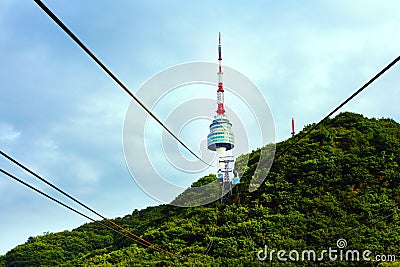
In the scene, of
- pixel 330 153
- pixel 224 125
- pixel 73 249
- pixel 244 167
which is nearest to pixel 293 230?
pixel 330 153

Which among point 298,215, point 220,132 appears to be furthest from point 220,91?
point 298,215

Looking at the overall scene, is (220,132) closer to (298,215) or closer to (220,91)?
(220,91)

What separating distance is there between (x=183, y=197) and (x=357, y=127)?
14.2 m

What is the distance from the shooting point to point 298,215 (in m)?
30.2

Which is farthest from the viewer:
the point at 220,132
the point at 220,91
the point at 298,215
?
the point at 220,132

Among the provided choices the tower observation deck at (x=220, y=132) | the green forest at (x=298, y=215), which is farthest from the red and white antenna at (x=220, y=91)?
the green forest at (x=298, y=215)

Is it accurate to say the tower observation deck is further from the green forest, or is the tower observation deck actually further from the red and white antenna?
the green forest

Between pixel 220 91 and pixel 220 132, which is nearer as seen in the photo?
pixel 220 91

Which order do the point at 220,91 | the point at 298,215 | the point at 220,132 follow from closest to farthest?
the point at 298,215
the point at 220,91
the point at 220,132

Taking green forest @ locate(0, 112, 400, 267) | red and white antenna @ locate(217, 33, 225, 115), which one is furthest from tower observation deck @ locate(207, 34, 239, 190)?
green forest @ locate(0, 112, 400, 267)

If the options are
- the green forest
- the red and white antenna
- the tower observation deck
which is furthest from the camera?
the tower observation deck

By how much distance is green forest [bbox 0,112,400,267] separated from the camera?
2644cm

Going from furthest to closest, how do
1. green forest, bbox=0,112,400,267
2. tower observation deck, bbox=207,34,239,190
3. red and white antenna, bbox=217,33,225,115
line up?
tower observation deck, bbox=207,34,239,190 < red and white antenna, bbox=217,33,225,115 < green forest, bbox=0,112,400,267

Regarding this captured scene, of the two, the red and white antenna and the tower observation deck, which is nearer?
the red and white antenna
